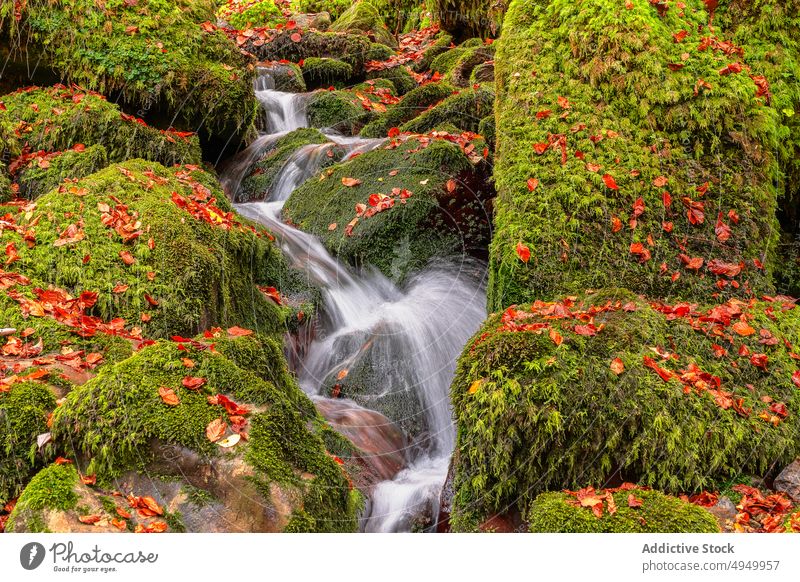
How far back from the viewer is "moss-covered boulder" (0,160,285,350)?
203 inches

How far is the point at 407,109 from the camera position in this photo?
10.3 metres

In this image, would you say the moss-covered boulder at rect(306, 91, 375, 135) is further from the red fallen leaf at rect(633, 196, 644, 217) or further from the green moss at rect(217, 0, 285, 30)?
the green moss at rect(217, 0, 285, 30)

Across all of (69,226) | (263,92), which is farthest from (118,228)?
(263,92)

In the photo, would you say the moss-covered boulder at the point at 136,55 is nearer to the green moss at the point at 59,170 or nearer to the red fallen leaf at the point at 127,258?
the green moss at the point at 59,170

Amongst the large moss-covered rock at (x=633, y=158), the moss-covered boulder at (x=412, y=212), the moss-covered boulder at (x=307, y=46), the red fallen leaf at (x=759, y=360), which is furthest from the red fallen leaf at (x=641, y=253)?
the moss-covered boulder at (x=307, y=46)

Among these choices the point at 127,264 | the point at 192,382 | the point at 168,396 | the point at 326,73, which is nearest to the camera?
the point at 168,396

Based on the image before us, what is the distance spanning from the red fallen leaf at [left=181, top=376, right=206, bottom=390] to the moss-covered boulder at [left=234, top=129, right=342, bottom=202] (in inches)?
206

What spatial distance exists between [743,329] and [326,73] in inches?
372

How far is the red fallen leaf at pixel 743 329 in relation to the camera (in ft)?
17.2

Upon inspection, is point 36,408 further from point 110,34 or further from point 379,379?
point 110,34

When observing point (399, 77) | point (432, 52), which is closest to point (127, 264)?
point (399, 77)

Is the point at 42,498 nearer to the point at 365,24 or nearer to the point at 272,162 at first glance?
the point at 272,162

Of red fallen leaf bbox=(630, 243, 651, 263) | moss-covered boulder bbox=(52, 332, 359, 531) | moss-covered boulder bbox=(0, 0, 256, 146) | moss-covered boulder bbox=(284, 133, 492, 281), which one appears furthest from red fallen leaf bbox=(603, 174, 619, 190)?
moss-covered boulder bbox=(0, 0, 256, 146)
